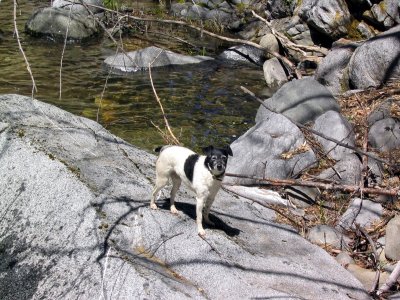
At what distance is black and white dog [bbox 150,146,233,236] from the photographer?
14.9 feet

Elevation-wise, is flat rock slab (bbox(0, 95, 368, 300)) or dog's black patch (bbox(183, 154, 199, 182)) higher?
dog's black patch (bbox(183, 154, 199, 182))

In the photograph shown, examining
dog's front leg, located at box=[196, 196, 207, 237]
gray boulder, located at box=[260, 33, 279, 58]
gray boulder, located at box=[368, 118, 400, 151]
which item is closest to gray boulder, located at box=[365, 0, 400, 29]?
gray boulder, located at box=[260, 33, 279, 58]

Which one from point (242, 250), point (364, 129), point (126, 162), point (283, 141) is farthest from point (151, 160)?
point (364, 129)

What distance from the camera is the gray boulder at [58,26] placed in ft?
55.9

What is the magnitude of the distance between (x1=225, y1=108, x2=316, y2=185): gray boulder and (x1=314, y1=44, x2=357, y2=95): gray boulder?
358cm

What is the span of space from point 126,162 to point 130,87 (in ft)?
24.3

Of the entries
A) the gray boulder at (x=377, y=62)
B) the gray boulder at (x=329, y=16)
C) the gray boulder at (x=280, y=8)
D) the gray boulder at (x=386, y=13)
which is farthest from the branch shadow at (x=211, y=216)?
the gray boulder at (x=280, y=8)

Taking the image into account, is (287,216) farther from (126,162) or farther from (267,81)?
(267,81)

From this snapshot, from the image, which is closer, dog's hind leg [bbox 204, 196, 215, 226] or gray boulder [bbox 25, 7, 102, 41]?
dog's hind leg [bbox 204, 196, 215, 226]

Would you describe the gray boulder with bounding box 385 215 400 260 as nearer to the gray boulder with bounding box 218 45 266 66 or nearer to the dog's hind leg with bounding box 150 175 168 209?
the dog's hind leg with bounding box 150 175 168 209

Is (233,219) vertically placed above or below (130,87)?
above

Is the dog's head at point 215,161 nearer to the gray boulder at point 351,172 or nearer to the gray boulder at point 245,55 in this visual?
the gray boulder at point 351,172

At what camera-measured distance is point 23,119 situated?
600cm

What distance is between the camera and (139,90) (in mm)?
12984
